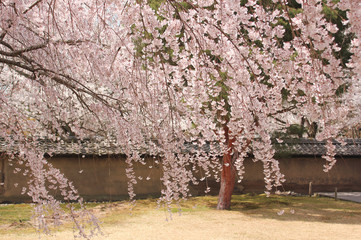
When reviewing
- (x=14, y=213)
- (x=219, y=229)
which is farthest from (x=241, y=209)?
(x=14, y=213)

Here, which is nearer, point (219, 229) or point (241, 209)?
point (219, 229)

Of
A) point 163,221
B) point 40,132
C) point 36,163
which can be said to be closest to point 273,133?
point 163,221

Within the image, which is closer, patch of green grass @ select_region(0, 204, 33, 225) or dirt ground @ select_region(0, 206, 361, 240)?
dirt ground @ select_region(0, 206, 361, 240)

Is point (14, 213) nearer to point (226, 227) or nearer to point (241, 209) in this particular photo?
point (226, 227)

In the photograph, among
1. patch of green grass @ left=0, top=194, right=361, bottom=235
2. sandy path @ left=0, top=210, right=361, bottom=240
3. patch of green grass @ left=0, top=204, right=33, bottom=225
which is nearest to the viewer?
sandy path @ left=0, top=210, right=361, bottom=240

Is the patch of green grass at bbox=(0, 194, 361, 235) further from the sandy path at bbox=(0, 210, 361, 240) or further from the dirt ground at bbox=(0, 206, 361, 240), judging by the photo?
the sandy path at bbox=(0, 210, 361, 240)

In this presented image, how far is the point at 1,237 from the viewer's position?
24.9 ft

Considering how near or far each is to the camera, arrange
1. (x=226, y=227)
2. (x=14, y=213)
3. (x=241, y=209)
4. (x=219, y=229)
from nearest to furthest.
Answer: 1. (x=219, y=229)
2. (x=226, y=227)
3. (x=14, y=213)
4. (x=241, y=209)

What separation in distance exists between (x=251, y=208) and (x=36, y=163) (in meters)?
8.36

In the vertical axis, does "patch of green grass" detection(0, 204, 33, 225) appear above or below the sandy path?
above

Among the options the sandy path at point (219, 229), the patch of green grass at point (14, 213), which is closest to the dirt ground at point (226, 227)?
the sandy path at point (219, 229)

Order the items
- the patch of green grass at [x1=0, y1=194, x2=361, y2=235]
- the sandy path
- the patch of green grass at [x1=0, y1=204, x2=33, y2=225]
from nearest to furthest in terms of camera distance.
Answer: the sandy path → the patch of green grass at [x1=0, y1=204, x2=33, y2=225] → the patch of green grass at [x1=0, y1=194, x2=361, y2=235]

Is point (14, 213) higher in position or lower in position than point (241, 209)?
higher

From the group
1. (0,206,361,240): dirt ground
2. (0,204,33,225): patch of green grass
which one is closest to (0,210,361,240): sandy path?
(0,206,361,240): dirt ground
